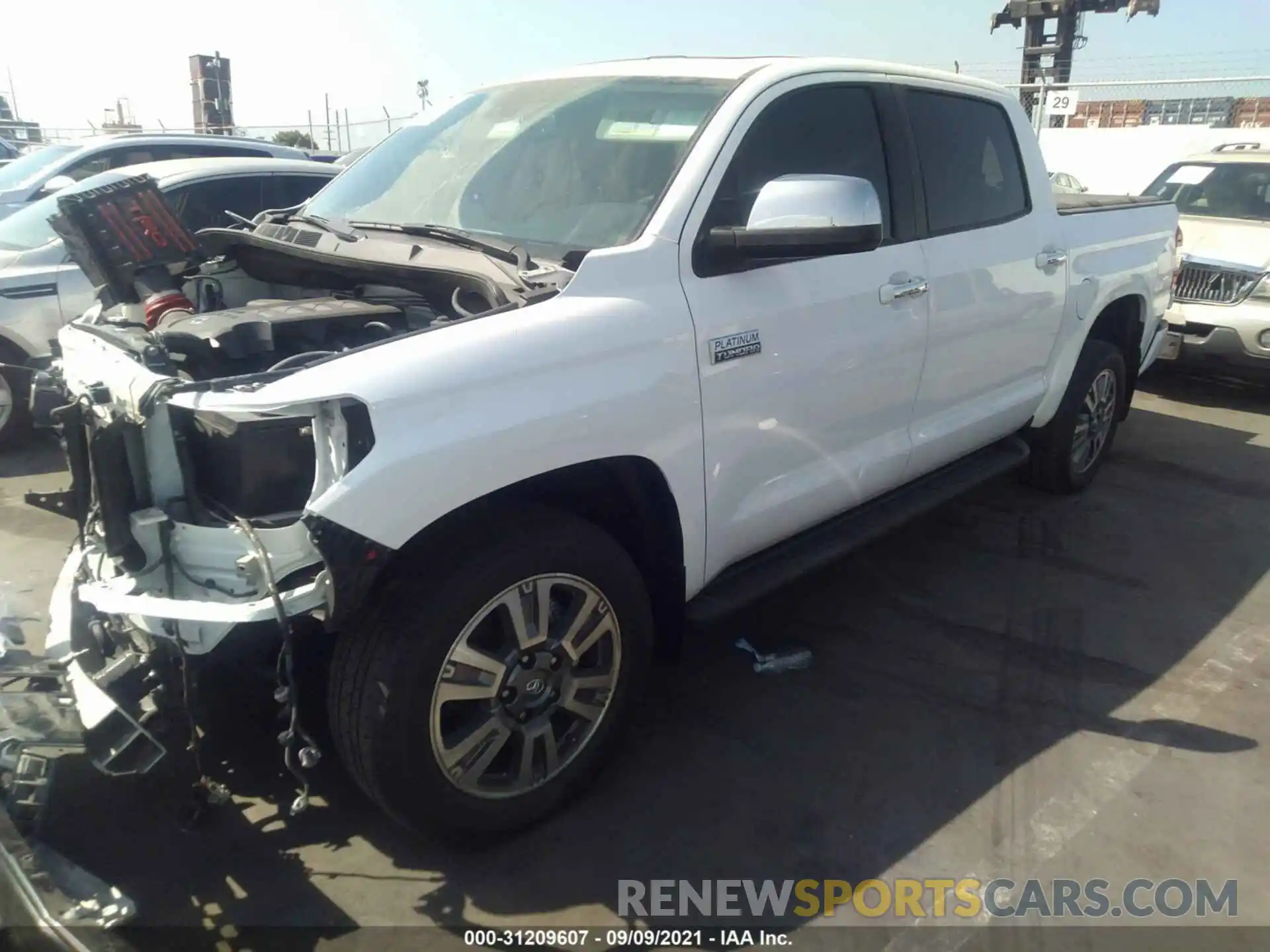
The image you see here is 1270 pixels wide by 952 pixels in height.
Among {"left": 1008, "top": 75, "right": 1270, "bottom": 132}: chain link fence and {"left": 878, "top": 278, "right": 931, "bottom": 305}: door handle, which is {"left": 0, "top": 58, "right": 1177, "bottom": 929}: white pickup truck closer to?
{"left": 878, "top": 278, "right": 931, "bottom": 305}: door handle

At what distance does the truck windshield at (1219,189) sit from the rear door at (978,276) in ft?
15.9

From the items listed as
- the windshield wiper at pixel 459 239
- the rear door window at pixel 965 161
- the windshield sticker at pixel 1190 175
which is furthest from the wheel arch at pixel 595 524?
the windshield sticker at pixel 1190 175

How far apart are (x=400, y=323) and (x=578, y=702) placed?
1193 millimetres

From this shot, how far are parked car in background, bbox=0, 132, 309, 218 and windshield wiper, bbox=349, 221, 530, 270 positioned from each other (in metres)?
5.96

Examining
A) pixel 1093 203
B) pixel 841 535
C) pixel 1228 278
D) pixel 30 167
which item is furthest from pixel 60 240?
pixel 1228 278

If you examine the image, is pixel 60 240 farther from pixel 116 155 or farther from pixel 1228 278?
pixel 1228 278

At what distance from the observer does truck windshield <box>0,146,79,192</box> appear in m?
9.52

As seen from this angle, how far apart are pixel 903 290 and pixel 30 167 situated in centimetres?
964

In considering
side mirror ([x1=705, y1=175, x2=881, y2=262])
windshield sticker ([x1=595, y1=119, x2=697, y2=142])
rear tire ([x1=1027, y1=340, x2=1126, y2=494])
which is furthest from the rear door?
windshield sticker ([x1=595, y1=119, x2=697, y2=142])

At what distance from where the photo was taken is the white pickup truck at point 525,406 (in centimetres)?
230

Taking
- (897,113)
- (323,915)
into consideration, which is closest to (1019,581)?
(897,113)

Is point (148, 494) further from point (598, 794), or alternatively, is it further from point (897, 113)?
point (897, 113)

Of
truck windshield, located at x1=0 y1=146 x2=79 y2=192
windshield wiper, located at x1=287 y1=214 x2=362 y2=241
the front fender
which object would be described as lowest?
the front fender

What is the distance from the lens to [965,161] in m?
4.02
